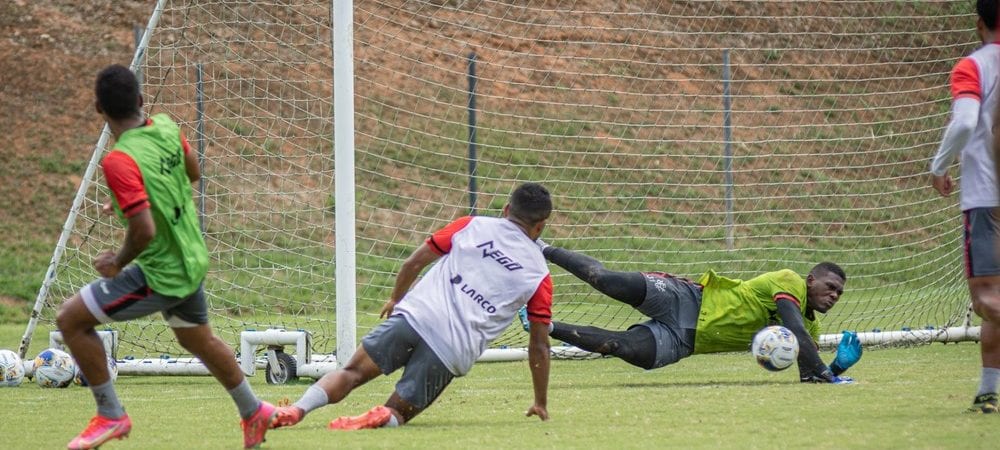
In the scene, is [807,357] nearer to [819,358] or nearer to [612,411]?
[819,358]

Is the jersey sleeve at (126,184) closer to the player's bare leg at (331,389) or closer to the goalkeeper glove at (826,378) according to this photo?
the player's bare leg at (331,389)

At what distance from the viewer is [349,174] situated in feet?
30.6

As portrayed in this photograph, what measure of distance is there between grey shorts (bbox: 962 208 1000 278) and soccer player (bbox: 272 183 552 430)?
2.05m

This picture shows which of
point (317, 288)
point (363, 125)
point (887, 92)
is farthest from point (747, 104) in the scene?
point (317, 288)

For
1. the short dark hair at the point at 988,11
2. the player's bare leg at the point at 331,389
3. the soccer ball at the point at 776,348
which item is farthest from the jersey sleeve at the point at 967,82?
the player's bare leg at the point at 331,389

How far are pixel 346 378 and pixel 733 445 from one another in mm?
2002

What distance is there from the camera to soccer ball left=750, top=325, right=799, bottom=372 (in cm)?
821

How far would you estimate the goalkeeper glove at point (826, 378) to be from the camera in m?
8.36

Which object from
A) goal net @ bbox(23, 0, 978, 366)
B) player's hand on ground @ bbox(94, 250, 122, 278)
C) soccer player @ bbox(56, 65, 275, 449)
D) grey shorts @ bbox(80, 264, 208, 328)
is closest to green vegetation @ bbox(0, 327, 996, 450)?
soccer player @ bbox(56, 65, 275, 449)

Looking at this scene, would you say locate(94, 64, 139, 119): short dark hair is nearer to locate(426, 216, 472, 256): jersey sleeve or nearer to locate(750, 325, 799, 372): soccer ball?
locate(426, 216, 472, 256): jersey sleeve

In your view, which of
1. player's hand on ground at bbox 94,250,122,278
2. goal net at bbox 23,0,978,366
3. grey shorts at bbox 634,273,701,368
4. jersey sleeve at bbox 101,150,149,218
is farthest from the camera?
goal net at bbox 23,0,978,366

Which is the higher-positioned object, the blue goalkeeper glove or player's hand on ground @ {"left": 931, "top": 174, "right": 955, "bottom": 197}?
player's hand on ground @ {"left": 931, "top": 174, "right": 955, "bottom": 197}

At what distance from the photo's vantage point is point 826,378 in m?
8.38

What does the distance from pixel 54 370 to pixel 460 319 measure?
3.87 metres
